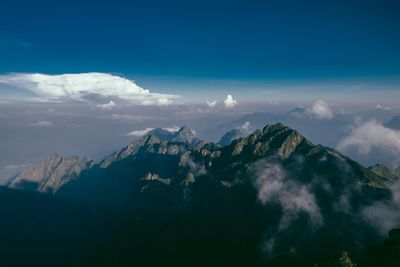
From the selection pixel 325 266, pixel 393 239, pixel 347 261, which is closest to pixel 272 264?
pixel 325 266

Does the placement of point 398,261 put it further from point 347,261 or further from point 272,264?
point 272,264

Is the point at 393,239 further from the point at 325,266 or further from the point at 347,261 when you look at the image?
the point at 347,261

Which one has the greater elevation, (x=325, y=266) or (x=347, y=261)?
(x=347, y=261)

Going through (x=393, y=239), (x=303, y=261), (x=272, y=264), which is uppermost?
(x=393, y=239)

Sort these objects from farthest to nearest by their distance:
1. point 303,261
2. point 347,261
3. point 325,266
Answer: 1. point 303,261
2. point 325,266
3. point 347,261

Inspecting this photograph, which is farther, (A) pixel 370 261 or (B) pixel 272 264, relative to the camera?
(B) pixel 272 264

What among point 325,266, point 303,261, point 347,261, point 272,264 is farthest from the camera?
point 272,264

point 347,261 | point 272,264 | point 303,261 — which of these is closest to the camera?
point 347,261

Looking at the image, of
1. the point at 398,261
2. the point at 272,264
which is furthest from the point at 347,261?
the point at 272,264

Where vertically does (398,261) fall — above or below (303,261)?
above
